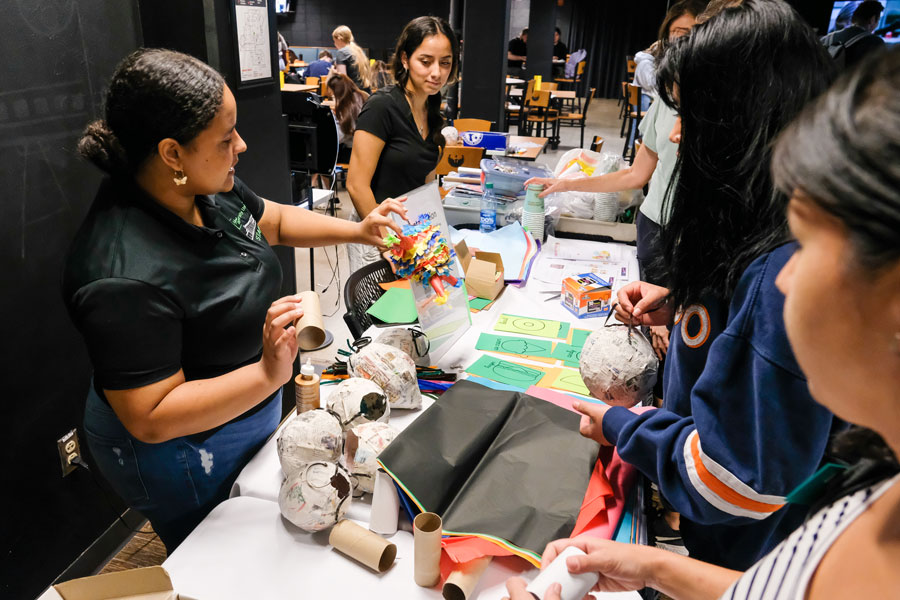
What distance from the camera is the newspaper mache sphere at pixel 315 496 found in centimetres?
111

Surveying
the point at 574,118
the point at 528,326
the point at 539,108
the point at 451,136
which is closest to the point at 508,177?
the point at 528,326

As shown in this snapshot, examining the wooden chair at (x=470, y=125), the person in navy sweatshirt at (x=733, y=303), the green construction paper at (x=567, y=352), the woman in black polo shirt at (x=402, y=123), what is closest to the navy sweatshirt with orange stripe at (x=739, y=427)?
the person in navy sweatshirt at (x=733, y=303)

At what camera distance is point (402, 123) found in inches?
103

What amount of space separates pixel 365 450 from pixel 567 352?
876 mm

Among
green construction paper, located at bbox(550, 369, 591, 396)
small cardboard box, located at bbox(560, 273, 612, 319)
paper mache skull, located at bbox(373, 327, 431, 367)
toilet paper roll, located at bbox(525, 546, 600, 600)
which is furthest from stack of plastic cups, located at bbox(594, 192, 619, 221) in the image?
toilet paper roll, located at bbox(525, 546, 600, 600)

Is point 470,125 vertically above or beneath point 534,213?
above

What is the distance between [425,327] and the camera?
175 centimetres

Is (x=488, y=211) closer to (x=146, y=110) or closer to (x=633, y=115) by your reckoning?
(x=146, y=110)

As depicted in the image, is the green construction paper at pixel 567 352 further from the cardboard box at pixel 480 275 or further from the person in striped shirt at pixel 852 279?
the person in striped shirt at pixel 852 279

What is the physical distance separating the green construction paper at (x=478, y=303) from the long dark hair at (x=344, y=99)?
3.75m

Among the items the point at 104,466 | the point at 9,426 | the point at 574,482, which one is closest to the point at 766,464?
the point at 574,482

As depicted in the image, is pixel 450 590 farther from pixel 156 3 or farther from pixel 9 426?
pixel 156 3

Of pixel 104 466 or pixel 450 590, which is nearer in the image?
pixel 450 590

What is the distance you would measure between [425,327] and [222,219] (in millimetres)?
646
